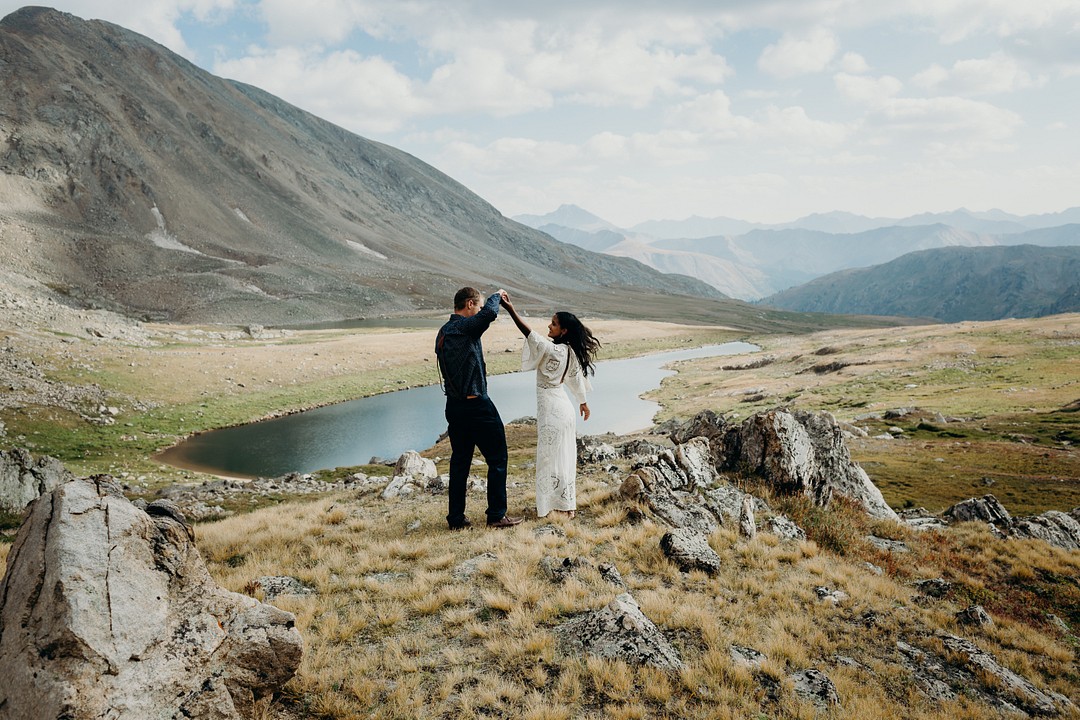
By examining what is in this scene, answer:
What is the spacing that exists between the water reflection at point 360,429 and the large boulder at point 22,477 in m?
15.5

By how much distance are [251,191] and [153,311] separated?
10623 cm

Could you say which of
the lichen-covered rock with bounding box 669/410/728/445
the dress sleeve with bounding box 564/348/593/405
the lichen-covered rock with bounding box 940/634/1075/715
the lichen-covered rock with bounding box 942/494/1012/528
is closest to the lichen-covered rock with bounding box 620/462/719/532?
the dress sleeve with bounding box 564/348/593/405

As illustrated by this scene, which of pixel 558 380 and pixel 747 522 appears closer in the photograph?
pixel 558 380

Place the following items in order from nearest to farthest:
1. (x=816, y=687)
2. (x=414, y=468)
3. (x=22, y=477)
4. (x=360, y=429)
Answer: (x=816, y=687)
(x=22, y=477)
(x=414, y=468)
(x=360, y=429)

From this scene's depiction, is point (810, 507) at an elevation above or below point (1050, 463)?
above

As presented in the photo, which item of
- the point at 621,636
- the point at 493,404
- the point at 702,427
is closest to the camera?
the point at 621,636

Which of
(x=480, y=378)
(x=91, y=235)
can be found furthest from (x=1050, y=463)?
(x=91, y=235)

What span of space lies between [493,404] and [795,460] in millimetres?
9735

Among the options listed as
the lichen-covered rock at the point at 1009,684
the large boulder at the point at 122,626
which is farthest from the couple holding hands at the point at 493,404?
the lichen-covered rock at the point at 1009,684

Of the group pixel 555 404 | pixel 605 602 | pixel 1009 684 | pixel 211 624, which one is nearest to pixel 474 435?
pixel 555 404

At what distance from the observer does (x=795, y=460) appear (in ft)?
49.4

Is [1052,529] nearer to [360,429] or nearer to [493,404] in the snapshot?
[493,404]

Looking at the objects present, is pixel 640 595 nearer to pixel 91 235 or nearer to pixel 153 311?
pixel 153 311

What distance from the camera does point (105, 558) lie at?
4.89 meters
